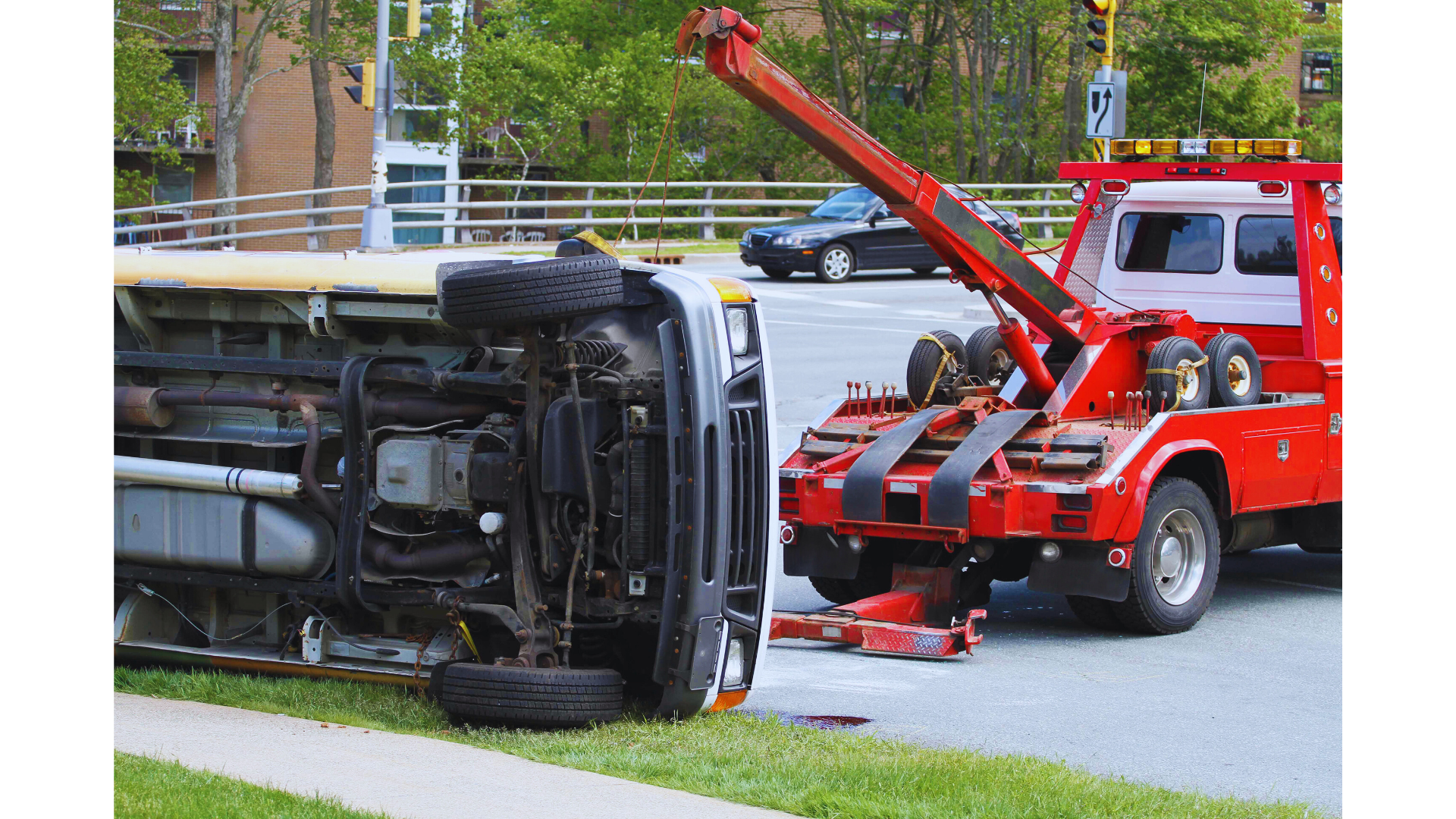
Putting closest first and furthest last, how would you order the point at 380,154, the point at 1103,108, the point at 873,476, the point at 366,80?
the point at 873,476 < the point at 1103,108 < the point at 366,80 < the point at 380,154

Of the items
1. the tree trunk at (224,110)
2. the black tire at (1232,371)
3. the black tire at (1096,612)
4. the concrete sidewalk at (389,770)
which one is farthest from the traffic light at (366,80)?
the concrete sidewalk at (389,770)

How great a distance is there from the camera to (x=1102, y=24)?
22344 millimetres

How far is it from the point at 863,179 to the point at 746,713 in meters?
3.04

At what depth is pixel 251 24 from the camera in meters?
48.5

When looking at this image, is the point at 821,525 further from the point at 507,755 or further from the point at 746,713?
the point at 507,755

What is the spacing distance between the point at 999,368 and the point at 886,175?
1951 mm

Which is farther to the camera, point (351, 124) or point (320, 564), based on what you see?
point (351, 124)

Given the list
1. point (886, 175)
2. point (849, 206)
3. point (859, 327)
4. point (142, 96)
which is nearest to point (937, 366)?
point (886, 175)

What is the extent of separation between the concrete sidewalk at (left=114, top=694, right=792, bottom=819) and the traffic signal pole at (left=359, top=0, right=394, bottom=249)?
69.7ft

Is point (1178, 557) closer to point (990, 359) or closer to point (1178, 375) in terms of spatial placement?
point (1178, 375)

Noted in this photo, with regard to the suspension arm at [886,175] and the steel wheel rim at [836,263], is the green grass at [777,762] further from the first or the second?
the steel wheel rim at [836,263]

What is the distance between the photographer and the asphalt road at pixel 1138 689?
6.89 meters

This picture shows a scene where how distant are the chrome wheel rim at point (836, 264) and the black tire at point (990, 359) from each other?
18.1 m

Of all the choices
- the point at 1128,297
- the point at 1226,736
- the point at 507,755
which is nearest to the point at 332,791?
the point at 507,755
